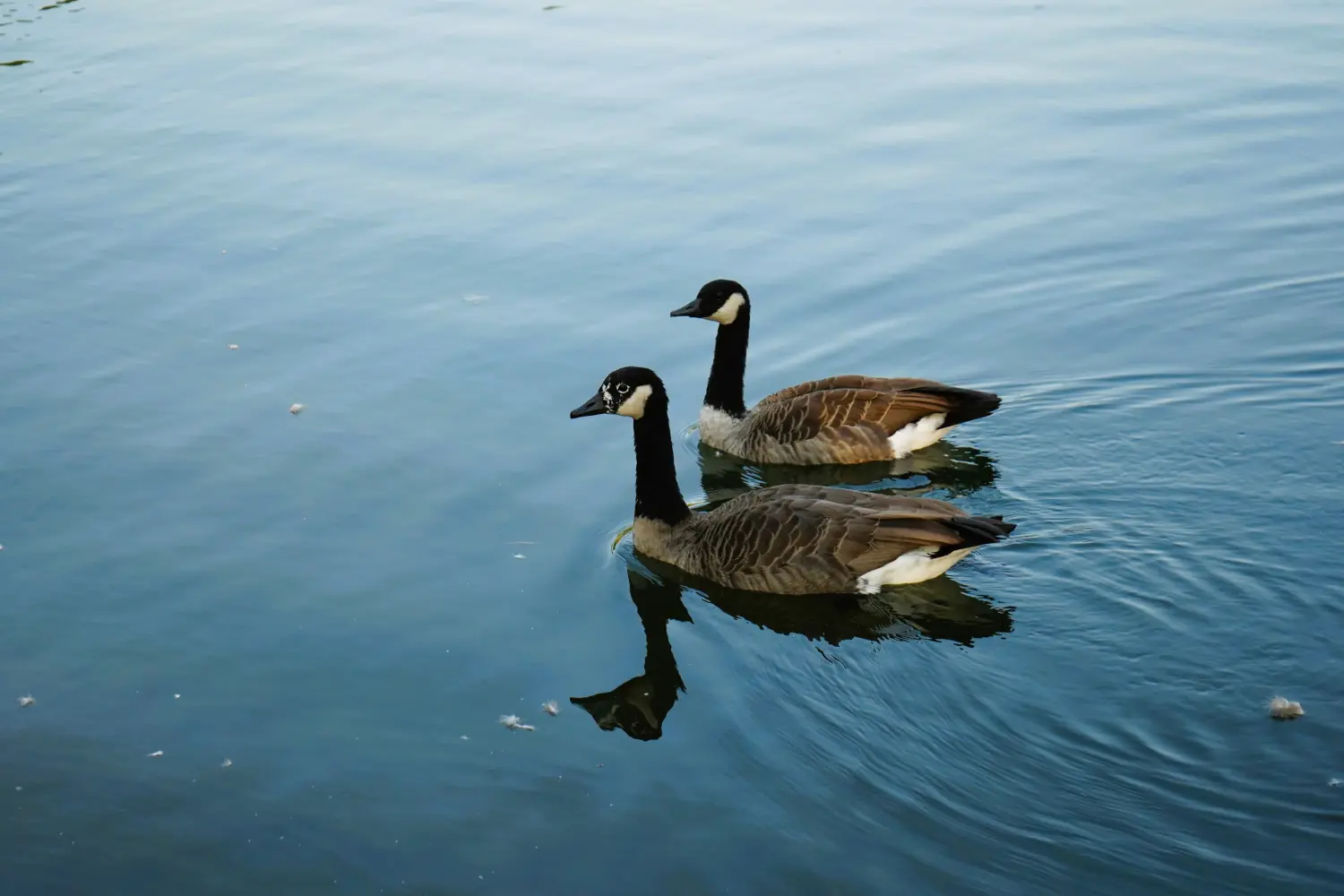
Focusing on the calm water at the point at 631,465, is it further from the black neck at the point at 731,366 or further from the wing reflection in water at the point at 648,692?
Result: the black neck at the point at 731,366

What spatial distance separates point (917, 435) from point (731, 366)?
5.24 feet

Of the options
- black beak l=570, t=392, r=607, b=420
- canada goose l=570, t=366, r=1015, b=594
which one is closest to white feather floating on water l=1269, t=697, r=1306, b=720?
canada goose l=570, t=366, r=1015, b=594

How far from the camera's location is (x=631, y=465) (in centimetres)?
1059

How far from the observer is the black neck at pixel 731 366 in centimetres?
1123

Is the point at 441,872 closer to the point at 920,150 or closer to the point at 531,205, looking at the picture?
the point at 531,205

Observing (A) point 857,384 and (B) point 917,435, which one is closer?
(B) point 917,435

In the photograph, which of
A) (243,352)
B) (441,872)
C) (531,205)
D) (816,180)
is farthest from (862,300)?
(441,872)

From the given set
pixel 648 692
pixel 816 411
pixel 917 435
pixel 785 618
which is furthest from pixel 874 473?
pixel 648 692

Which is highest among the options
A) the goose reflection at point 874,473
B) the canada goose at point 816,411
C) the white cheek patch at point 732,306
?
the white cheek patch at point 732,306

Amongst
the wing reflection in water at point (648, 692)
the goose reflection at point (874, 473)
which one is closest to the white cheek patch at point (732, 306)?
the goose reflection at point (874, 473)

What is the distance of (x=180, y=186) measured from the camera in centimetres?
1569

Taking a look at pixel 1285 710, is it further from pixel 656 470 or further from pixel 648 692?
pixel 656 470

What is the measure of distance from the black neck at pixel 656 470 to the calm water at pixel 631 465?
378mm

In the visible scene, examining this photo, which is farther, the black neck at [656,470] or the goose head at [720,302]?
the goose head at [720,302]
